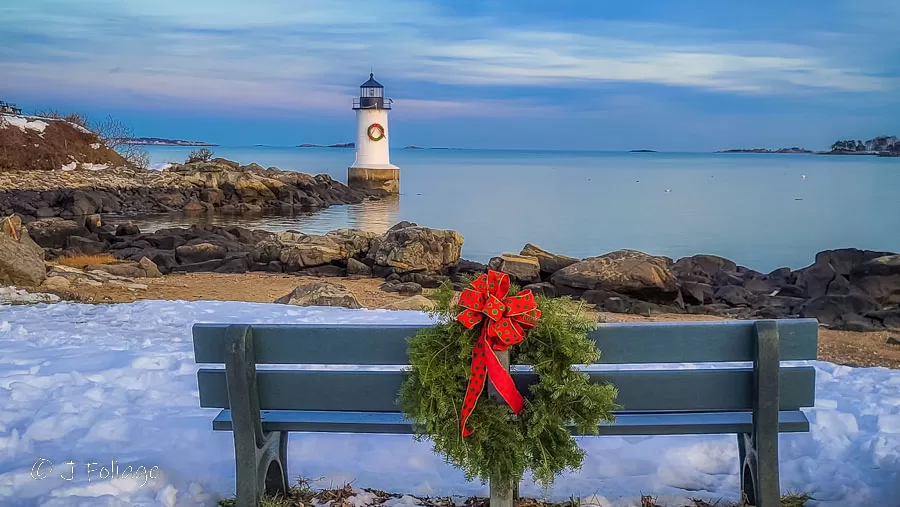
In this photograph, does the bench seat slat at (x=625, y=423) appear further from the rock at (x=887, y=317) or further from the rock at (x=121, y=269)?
the rock at (x=121, y=269)

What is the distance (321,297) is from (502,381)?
762 cm

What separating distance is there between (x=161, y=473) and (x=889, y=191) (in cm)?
6069

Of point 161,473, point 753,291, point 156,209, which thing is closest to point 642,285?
point 753,291

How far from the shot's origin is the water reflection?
34062 millimetres

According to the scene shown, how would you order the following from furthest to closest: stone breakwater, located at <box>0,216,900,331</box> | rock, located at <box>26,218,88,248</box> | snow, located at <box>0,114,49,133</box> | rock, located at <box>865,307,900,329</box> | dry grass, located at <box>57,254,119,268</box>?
snow, located at <box>0,114,49,133</box>, rock, located at <box>26,218,88,248</box>, dry grass, located at <box>57,254,119,268</box>, stone breakwater, located at <box>0,216,900,331</box>, rock, located at <box>865,307,900,329</box>

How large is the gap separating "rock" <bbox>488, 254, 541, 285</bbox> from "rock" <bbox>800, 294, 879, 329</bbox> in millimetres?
4853

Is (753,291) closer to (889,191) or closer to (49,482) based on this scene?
(49,482)

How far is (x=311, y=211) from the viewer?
1745 inches

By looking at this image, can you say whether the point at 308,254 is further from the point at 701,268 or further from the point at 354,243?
the point at 701,268

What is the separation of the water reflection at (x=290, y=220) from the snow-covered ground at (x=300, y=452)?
26.7m

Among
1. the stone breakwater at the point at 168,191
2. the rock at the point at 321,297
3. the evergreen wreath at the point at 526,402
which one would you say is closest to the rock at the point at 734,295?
the rock at the point at 321,297

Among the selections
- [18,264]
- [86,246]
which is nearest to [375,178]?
[86,246]

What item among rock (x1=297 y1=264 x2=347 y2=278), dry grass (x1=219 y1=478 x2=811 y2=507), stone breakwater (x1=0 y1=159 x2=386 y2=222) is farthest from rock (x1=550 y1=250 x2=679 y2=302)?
stone breakwater (x1=0 y1=159 x2=386 y2=222)

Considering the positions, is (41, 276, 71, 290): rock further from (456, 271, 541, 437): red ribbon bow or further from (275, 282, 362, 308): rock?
(456, 271, 541, 437): red ribbon bow
